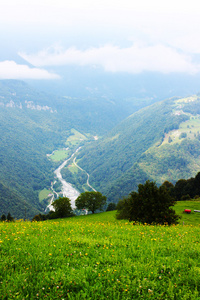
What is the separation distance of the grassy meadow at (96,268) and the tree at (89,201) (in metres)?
87.2

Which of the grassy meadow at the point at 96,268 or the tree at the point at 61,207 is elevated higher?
the grassy meadow at the point at 96,268

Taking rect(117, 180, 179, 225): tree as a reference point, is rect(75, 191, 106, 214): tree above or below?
below

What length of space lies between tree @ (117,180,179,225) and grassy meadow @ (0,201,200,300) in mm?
15908

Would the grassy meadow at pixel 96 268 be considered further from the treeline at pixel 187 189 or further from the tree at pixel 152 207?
the treeline at pixel 187 189

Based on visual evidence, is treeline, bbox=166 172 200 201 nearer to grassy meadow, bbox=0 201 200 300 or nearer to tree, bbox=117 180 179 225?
tree, bbox=117 180 179 225

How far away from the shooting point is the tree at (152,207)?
2670cm

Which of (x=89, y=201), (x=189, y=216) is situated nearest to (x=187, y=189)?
(x=89, y=201)

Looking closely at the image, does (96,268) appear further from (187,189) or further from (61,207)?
(187,189)

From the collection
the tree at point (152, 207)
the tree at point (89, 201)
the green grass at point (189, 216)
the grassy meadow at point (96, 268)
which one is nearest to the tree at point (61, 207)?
the tree at point (89, 201)

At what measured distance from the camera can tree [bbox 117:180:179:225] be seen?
1051 inches

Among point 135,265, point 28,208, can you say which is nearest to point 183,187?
point 135,265

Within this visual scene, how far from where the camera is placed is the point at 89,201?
97750mm

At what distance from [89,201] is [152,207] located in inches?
2889

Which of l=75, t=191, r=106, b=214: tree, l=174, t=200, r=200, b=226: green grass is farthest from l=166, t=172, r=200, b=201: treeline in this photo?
l=75, t=191, r=106, b=214: tree
